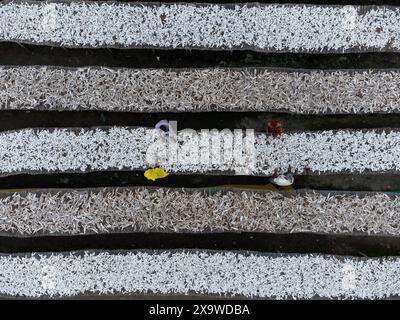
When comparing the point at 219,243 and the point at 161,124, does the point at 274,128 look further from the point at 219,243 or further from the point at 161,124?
the point at 219,243

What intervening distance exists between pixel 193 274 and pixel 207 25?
6.74ft

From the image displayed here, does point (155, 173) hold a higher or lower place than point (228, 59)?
lower

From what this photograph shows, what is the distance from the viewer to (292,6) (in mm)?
3084

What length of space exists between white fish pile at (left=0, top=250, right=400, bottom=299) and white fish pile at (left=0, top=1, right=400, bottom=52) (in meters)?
1.75

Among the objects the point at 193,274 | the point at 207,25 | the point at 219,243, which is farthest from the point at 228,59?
the point at 193,274

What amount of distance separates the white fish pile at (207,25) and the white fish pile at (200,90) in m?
0.23

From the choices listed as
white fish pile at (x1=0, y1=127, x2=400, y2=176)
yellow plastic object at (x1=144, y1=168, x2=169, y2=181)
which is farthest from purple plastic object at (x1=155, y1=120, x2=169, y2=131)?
yellow plastic object at (x1=144, y1=168, x2=169, y2=181)

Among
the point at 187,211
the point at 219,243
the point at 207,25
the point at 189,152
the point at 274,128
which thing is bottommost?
the point at 219,243

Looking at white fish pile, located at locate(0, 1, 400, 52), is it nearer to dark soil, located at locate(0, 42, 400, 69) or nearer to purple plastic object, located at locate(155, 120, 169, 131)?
dark soil, located at locate(0, 42, 400, 69)

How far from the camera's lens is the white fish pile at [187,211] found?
10.1 feet

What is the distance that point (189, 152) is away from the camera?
309 cm

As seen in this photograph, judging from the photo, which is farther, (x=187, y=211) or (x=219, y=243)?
(x=219, y=243)

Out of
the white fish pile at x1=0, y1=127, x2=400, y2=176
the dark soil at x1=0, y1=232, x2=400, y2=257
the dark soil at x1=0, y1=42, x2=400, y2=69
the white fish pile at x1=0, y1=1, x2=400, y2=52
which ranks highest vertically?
the white fish pile at x1=0, y1=1, x2=400, y2=52

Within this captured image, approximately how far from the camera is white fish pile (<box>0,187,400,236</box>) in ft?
10.1
